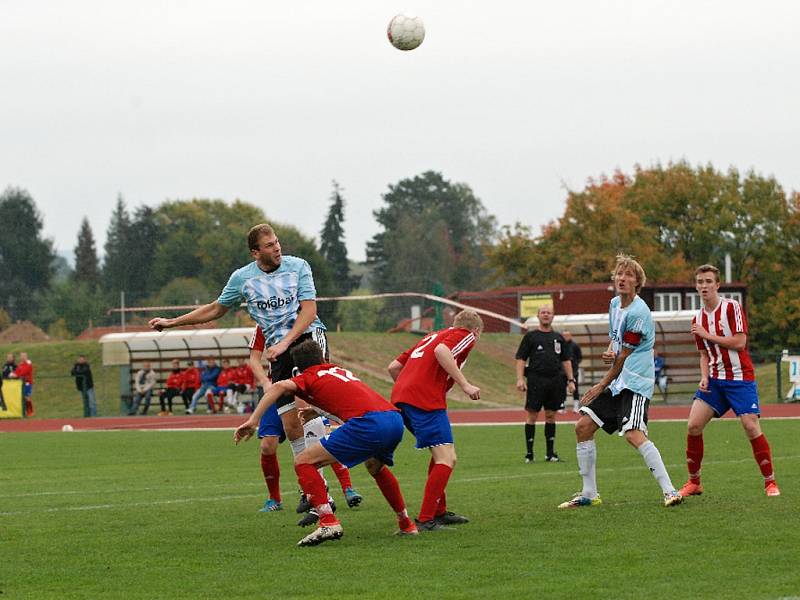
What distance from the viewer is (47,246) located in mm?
122750

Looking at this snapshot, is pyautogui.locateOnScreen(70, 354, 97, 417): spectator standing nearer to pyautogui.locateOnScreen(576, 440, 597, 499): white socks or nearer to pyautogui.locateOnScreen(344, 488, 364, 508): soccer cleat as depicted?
pyautogui.locateOnScreen(344, 488, 364, 508): soccer cleat

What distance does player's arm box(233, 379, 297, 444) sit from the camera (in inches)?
346

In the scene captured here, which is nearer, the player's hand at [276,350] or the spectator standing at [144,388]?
the player's hand at [276,350]

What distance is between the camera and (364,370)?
44.9 metres

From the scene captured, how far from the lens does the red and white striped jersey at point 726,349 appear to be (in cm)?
1171

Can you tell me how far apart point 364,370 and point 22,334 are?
1923 centimetres

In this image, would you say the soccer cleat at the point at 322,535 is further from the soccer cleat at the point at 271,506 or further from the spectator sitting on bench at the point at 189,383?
the spectator sitting on bench at the point at 189,383

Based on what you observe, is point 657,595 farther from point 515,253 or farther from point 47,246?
point 47,246

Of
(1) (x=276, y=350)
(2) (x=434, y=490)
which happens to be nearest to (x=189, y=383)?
(1) (x=276, y=350)

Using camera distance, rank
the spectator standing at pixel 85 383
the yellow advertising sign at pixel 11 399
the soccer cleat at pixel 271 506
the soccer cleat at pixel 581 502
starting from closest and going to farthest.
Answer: the soccer cleat at pixel 581 502 → the soccer cleat at pixel 271 506 → the spectator standing at pixel 85 383 → the yellow advertising sign at pixel 11 399

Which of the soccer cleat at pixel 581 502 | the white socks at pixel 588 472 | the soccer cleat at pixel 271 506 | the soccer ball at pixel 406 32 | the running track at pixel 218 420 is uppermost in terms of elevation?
the soccer ball at pixel 406 32

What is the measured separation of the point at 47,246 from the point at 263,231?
11667 cm

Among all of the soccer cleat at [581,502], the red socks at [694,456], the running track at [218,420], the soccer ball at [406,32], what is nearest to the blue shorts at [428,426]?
the soccer cleat at [581,502]

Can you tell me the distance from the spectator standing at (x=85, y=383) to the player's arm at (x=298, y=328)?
90.1ft
